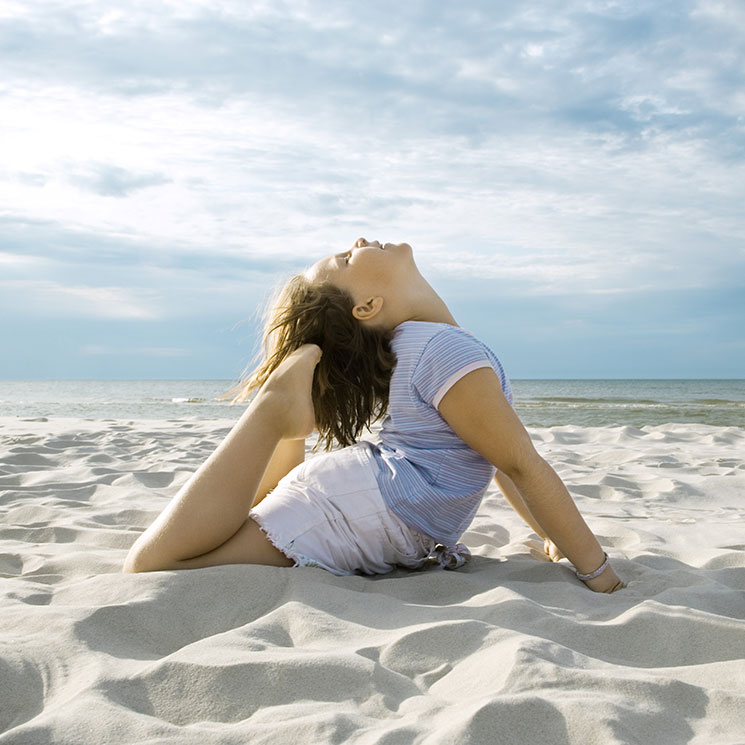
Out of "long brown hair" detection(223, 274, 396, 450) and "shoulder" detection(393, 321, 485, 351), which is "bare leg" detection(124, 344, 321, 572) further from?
"shoulder" detection(393, 321, 485, 351)

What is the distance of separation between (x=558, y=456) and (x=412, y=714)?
4.45 metres

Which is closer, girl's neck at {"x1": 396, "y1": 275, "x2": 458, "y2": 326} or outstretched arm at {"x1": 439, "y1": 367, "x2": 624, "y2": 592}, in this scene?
outstretched arm at {"x1": 439, "y1": 367, "x2": 624, "y2": 592}

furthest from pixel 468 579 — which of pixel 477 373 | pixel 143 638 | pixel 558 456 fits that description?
pixel 558 456

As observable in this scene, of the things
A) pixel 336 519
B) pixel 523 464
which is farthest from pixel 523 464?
pixel 336 519

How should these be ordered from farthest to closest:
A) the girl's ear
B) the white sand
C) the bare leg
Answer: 1. the girl's ear
2. the bare leg
3. the white sand

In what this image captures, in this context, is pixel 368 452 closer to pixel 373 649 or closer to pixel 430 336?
pixel 430 336

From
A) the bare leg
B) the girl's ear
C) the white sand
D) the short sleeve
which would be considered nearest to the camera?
the white sand

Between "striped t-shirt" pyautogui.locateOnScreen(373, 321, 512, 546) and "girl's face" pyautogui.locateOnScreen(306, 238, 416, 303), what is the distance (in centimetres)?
18

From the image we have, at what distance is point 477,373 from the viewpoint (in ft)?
7.45

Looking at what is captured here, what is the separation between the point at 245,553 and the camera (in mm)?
2266

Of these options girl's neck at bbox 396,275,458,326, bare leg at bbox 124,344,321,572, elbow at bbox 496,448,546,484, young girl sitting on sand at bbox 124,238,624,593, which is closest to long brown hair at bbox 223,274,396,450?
young girl sitting on sand at bbox 124,238,624,593

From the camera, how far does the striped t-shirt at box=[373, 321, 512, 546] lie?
7.60ft

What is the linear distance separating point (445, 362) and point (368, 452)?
1.38 feet

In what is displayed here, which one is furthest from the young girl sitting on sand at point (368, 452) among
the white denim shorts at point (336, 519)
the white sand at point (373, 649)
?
the white sand at point (373, 649)
